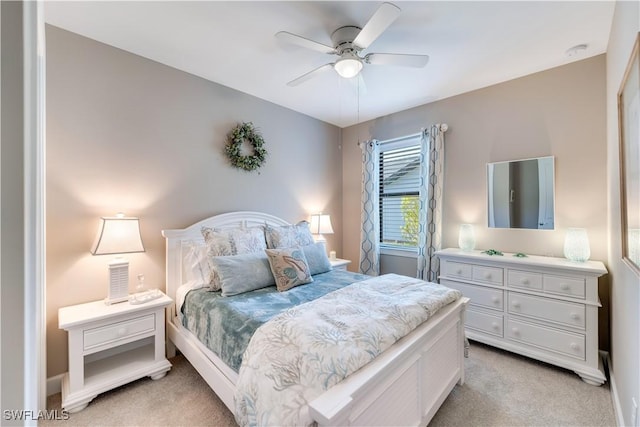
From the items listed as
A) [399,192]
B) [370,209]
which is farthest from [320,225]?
[399,192]

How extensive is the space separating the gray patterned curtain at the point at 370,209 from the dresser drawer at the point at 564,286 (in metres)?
1.93

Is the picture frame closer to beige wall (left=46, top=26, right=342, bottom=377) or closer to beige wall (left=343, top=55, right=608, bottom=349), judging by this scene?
beige wall (left=343, top=55, right=608, bottom=349)

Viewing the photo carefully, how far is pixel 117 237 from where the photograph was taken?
80.4 inches

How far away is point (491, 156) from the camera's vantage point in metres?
2.96

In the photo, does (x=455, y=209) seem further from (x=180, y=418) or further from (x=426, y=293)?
(x=180, y=418)

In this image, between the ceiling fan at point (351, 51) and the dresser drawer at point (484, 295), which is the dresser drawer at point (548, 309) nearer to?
Result: the dresser drawer at point (484, 295)

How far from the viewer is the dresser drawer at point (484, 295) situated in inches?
100

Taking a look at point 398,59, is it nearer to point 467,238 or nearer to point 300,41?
point 300,41

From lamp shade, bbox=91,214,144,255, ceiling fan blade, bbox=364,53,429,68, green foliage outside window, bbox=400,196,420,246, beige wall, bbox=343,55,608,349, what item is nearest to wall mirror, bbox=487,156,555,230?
beige wall, bbox=343,55,608,349

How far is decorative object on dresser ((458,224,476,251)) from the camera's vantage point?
2.96 meters

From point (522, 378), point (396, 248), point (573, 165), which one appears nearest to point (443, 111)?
point (573, 165)

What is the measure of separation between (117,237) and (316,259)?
1667 mm

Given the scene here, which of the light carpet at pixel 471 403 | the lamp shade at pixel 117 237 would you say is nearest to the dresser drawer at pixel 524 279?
the light carpet at pixel 471 403

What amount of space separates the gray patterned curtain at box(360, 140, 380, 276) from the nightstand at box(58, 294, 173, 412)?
2.62 m
